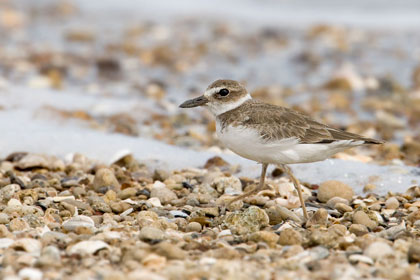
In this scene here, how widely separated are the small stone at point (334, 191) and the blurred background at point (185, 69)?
55.9 inches

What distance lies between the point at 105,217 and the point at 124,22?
38.8ft

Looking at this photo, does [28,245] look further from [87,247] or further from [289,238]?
[289,238]

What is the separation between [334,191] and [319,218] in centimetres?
76

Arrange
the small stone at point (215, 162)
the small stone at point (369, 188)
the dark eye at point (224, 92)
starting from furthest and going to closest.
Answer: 1. the small stone at point (215, 162)
2. the small stone at point (369, 188)
3. the dark eye at point (224, 92)

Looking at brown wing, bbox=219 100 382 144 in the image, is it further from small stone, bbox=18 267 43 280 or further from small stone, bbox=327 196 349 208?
small stone, bbox=18 267 43 280

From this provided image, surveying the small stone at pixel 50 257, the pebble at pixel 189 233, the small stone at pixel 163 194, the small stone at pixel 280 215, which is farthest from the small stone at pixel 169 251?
the small stone at pixel 163 194

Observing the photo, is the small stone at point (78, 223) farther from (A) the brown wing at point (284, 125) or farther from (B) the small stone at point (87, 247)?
(A) the brown wing at point (284, 125)

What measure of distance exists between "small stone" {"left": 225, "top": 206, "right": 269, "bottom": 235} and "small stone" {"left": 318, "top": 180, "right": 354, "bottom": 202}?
3.50ft

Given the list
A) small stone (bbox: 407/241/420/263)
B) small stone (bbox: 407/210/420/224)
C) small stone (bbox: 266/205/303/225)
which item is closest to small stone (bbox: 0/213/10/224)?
small stone (bbox: 266/205/303/225)

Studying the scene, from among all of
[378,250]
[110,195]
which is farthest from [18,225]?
[378,250]

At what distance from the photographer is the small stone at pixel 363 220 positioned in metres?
4.86

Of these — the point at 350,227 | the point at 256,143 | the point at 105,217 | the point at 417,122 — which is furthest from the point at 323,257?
the point at 417,122

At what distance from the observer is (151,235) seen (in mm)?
4141

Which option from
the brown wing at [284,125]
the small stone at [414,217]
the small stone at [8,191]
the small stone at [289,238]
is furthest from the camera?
the small stone at [8,191]
